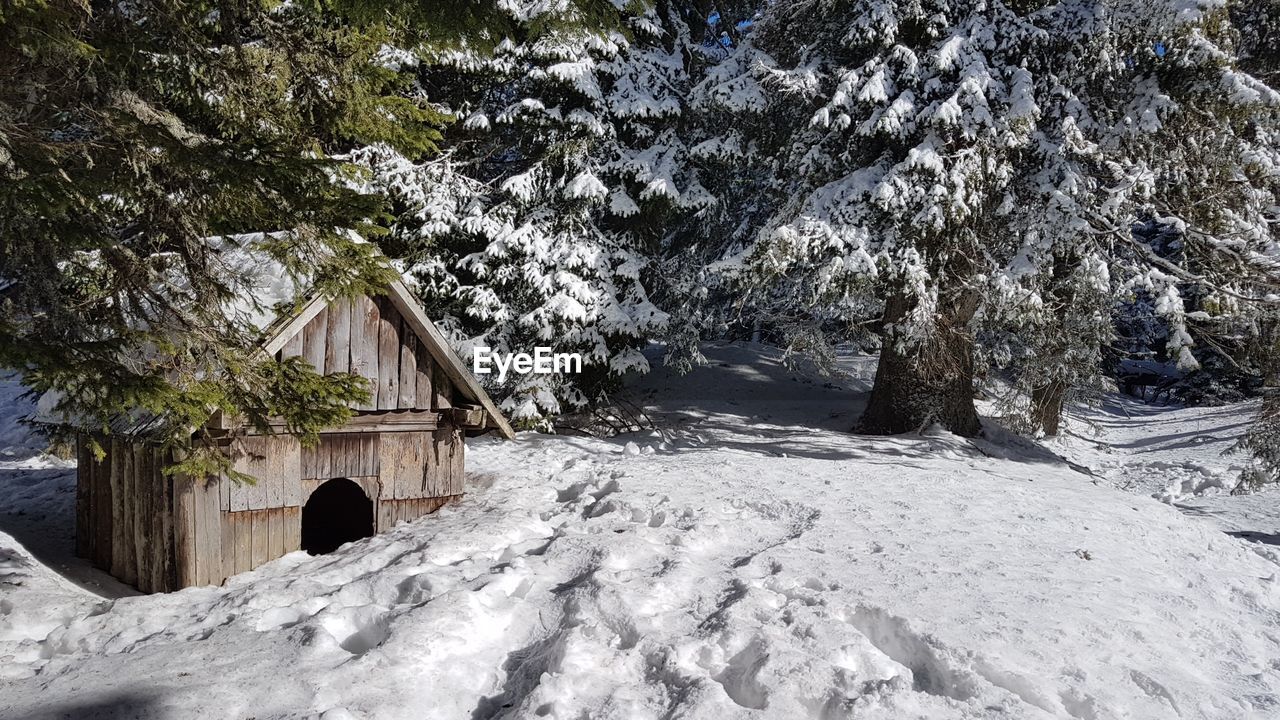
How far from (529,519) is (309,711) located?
3.45m

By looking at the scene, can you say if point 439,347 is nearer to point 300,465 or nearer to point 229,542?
point 300,465

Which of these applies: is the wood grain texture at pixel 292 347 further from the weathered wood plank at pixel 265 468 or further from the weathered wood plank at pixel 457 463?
the weathered wood plank at pixel 457 463

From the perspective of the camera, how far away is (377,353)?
7.01 m

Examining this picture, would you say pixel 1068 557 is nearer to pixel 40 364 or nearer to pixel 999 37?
pixel 40 364

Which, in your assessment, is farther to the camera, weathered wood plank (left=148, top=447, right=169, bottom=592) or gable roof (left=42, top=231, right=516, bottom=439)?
weathered wood plank (left=148, top=447, right=169, bottom=592)

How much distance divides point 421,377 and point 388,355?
404 millimetres

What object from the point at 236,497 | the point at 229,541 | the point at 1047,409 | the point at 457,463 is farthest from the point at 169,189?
the point at 1047,409

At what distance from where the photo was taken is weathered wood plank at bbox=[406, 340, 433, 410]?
7281 mm

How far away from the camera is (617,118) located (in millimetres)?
12844

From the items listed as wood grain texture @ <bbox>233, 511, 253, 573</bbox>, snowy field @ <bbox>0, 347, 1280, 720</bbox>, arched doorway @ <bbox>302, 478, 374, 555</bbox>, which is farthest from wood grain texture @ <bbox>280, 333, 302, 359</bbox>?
arched doorway @ <bbox>302, 478, 374, 555</bbox>

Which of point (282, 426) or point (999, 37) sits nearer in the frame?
point (282, 426)

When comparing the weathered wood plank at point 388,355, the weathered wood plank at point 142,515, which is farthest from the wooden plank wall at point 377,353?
the weathered wood plank at point 142,515

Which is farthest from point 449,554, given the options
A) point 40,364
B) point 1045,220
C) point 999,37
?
point 999,37

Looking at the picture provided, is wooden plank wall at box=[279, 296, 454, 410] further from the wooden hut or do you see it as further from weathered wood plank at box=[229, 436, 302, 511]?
weathered wood plank at box=[229, 436, 302, 511]
